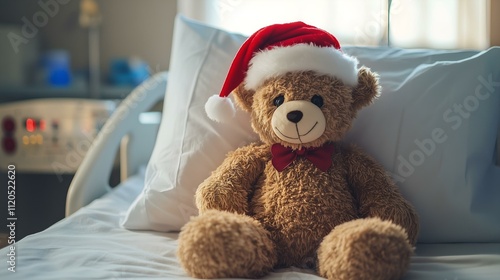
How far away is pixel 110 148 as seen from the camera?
1352mm

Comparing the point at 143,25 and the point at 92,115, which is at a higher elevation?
the point at 143,25

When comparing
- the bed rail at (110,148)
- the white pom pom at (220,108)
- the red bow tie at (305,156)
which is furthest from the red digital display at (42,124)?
the red bow tie at (305,156)

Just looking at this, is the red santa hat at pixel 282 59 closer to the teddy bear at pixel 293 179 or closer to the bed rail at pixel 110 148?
the teddy bear at pixel 293 179

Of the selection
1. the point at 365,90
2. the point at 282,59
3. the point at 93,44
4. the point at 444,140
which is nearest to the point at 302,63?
the point at 282,59

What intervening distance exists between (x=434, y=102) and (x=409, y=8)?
113 centimetres

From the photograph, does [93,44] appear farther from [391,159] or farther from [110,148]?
[391,159]

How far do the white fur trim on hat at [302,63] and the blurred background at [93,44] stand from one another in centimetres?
98

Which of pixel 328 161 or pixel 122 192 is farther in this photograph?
pixel 122 192

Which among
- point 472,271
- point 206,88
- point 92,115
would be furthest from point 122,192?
point 472,271

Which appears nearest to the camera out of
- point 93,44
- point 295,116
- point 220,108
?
point 295,116

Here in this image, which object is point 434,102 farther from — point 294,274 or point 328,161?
point 294,274

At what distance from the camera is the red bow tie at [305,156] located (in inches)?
38.1

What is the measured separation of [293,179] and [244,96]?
0.63ft

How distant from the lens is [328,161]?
0.98m
